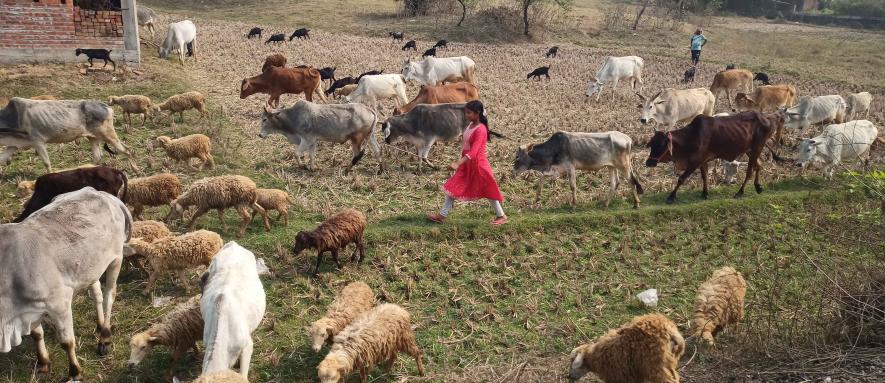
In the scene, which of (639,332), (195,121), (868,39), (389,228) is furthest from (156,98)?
(868,39)

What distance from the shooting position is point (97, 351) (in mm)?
6457

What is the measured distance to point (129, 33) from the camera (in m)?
17.3

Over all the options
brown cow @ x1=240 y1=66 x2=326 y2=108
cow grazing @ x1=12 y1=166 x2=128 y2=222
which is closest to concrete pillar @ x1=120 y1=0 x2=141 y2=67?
brown cow @ x1=240 y1=66 x2=326 y2=108

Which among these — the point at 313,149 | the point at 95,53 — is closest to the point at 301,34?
the point at 95,53

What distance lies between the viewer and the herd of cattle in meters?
5.70

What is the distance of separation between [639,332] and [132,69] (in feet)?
50.9

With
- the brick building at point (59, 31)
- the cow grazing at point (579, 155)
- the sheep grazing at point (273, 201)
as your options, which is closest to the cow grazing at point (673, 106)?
the cow grazing at point (579, 155)

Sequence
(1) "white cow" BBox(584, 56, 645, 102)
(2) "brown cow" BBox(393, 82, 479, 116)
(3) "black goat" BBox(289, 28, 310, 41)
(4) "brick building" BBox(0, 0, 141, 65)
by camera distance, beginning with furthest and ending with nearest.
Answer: (3) "black goat" BBox(289, 28, 310, 41)
(1) "white cow" BBox(584, 56, 645, 102)
(4) "brick building" BBox(0, 0, 141, 65)
(2) "brown cow" BBox(393, 82, 479, 116)

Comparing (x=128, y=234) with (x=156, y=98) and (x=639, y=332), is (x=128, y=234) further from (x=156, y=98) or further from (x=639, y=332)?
(x=156, y=98)

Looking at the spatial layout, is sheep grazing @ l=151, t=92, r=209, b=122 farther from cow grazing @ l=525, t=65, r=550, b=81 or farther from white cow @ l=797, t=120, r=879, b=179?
white cow @ l=797, t=120, r=879, b=179

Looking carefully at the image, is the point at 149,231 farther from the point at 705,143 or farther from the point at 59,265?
the point at 705,143

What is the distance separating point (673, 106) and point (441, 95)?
5.16 meters

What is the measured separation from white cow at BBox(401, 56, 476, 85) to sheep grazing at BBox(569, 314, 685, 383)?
43.7ft

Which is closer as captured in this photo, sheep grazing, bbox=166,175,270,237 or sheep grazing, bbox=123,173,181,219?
sheep grazing, bbox=166,175,270,237
